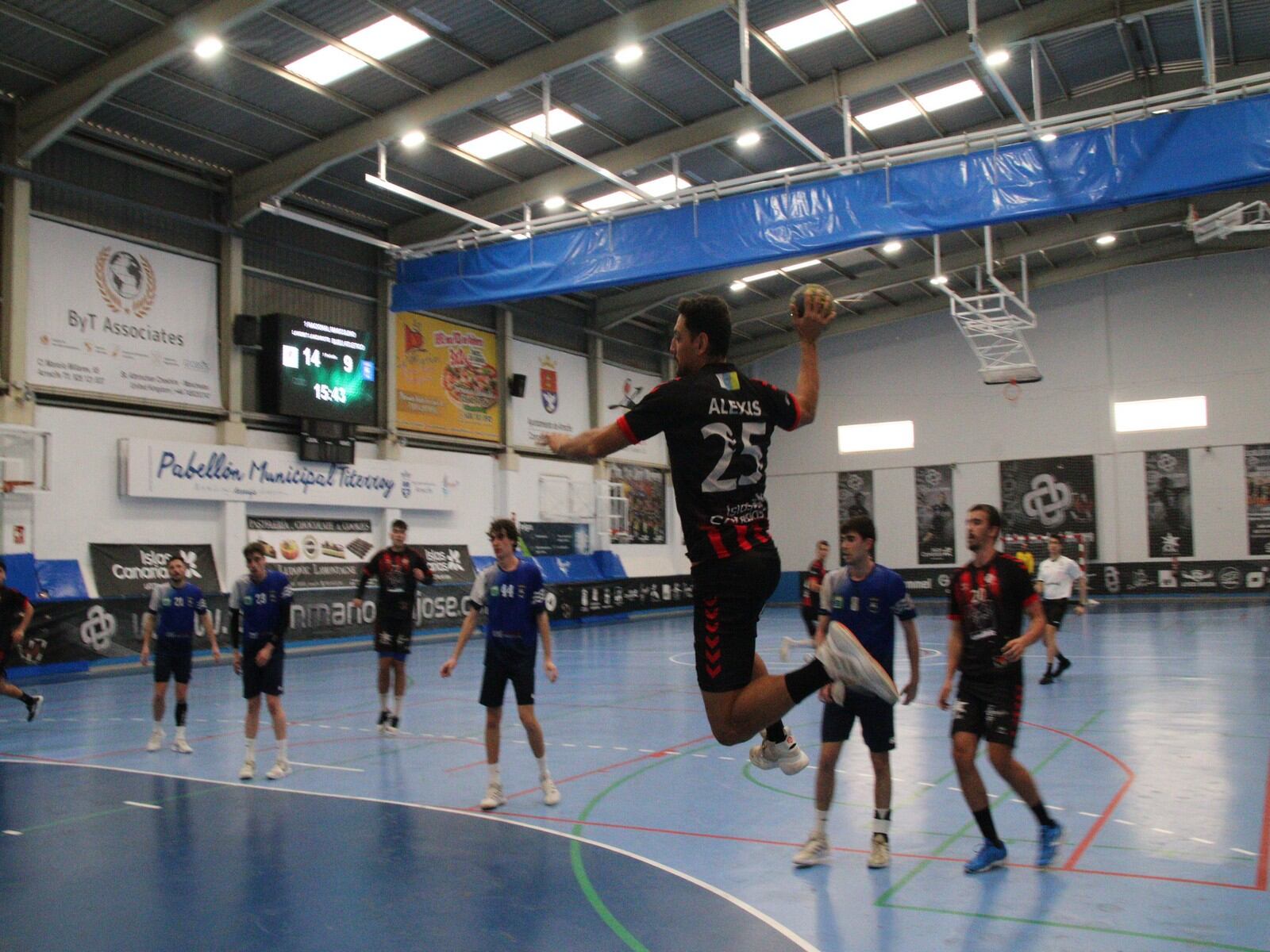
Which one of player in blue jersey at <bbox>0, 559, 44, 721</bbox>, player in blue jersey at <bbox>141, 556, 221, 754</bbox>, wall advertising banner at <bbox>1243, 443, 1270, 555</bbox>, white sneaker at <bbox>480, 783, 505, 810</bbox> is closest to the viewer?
white sneaker at <bbox>480, 783, 505, 810</bbox>

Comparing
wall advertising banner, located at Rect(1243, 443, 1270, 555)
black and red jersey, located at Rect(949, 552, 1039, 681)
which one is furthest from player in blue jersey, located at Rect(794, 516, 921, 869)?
wall advertising banner, located at Rect(1243, 443, 1270, 555)

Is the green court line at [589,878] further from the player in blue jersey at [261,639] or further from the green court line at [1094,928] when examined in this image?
the player in blue jersey at [261,639]

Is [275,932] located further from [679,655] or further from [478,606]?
[679,655]

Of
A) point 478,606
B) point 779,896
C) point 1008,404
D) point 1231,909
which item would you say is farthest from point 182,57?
point 1008,404

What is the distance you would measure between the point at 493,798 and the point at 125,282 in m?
15.7

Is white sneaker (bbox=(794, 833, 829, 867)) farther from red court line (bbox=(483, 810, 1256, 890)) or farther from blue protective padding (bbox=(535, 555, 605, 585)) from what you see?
blue protective padding (bbox=(535, 555, 605, 585))

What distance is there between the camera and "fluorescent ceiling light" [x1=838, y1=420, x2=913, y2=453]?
34.5m

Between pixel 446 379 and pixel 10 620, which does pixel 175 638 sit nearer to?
pixel 10 620

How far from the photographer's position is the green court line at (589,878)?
16.1 feet

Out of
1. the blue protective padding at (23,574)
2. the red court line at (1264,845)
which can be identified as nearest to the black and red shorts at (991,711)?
the red court line at (1264,845)

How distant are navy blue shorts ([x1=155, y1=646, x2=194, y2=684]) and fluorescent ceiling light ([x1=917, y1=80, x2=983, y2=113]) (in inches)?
698

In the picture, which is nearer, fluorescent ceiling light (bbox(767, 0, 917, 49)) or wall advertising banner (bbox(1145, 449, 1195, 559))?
fluorescent ceiling light (bbox(767, 0, 917, 49))

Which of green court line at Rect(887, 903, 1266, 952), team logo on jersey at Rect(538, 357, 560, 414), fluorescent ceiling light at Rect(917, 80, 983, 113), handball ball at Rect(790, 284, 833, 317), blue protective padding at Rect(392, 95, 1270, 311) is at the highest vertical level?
fluorescent ceiling light at Rect(917, 80, 983, 113)

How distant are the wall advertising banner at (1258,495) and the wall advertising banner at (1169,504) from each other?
1.50 metres
